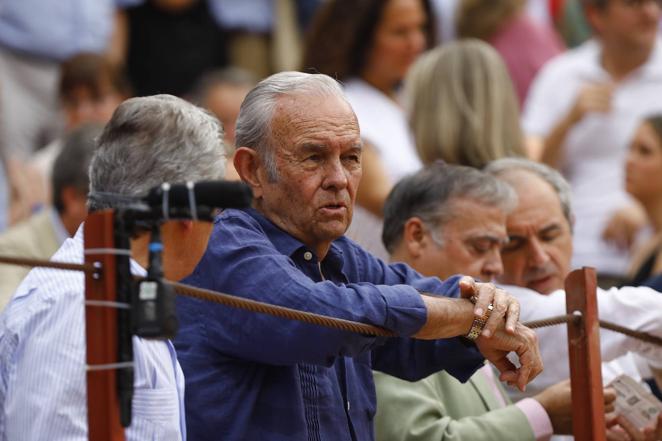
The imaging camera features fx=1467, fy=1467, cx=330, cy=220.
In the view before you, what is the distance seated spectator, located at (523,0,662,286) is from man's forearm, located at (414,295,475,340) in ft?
12.0

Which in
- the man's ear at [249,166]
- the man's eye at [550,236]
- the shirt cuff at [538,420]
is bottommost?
the shirt cuff at [538,420]

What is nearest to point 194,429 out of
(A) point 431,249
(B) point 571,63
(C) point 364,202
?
(A) point 431,249

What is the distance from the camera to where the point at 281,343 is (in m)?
3.58

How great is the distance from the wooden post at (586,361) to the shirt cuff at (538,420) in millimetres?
180

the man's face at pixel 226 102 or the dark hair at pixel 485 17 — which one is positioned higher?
the dark hair at pixel 485 17

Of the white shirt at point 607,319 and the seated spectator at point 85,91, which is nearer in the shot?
the white shirt at point 607,319

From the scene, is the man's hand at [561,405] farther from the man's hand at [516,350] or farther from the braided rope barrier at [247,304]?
the braided rope barrier at [247,304]

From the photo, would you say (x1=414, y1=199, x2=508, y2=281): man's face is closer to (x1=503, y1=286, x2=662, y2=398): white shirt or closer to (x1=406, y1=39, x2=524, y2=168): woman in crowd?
(x1=503, y1=286, x2=662, y2=398): white shirt

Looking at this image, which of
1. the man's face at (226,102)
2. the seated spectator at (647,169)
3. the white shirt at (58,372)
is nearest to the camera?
the white shirt at (58,372)

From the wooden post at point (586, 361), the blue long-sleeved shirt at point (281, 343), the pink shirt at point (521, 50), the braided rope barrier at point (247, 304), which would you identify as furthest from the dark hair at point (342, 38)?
the braided rope barrier at point (247, 304)

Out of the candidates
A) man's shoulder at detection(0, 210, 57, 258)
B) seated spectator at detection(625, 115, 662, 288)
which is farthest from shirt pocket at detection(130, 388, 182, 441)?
seated spectator at detection(625, 115, 662, 288)

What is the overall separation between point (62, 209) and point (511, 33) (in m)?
3.50

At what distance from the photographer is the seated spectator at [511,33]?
8609mm

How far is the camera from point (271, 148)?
390cm
